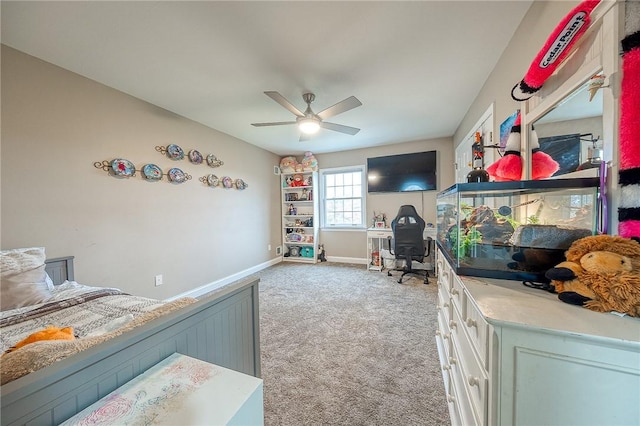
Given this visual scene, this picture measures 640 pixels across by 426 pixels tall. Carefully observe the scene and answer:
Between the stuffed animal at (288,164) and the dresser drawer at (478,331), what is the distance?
439cm

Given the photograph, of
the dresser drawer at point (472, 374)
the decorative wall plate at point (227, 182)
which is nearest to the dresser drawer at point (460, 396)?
the dresser drawer at point (472, 374)

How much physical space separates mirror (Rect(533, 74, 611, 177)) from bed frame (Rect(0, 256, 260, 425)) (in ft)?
5.57

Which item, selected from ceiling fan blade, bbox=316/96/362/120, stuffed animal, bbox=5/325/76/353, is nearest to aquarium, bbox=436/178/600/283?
ceiling fan blade, bbox=316/96/362/120

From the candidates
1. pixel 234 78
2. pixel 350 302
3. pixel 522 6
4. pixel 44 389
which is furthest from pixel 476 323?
pixel 234 78

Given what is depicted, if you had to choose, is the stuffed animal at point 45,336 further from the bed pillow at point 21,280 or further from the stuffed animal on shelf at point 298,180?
the stuffed animal on shelf at point 298,180

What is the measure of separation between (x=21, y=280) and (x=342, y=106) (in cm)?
271

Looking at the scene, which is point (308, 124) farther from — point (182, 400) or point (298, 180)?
point (298, 180)

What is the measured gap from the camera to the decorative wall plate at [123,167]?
231cm

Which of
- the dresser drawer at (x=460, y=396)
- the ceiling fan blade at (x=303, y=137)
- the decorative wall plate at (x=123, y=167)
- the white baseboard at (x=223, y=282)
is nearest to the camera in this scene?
the dresser drawer at (x=460, y=396)

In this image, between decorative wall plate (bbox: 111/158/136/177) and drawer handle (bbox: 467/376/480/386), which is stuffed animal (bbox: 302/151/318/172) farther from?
drawer handle (bbox: 467/376/480/386)

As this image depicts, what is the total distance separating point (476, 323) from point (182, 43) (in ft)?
8.25

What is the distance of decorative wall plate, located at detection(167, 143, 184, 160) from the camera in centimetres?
283

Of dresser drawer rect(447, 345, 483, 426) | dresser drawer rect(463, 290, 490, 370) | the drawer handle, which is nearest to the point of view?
dresser drawer rect(463, 290, 490, 370)

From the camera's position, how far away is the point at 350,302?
2838 mm
